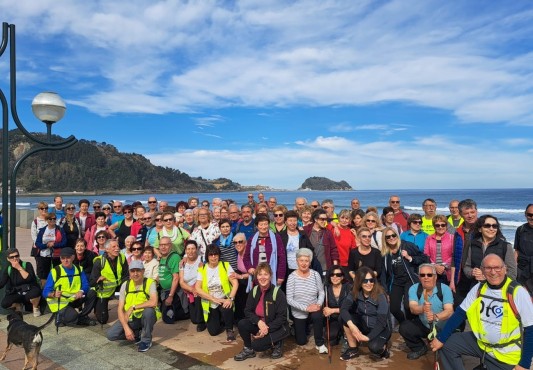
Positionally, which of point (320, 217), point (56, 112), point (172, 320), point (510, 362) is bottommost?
point (172, 320)

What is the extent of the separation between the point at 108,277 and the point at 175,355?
1916 mm

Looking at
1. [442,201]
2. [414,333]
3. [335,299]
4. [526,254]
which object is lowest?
[442,201]

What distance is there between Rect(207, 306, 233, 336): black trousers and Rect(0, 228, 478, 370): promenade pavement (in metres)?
0.13

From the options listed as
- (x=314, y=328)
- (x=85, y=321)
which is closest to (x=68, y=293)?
(x=85, y=321)

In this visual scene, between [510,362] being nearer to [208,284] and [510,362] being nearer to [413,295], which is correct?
[413,295]

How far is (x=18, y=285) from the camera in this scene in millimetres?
6043

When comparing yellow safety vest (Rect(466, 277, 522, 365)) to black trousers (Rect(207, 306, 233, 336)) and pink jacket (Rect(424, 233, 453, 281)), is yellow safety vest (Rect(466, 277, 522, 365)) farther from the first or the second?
black trousers (Rect(207, 306, 233, 336))

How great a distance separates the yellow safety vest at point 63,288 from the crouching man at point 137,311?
1067 mm

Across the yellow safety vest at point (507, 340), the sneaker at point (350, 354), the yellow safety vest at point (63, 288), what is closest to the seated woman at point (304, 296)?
the sneaker at point (350, 354)

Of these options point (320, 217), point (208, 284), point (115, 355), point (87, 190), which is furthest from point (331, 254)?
point (87, 190)

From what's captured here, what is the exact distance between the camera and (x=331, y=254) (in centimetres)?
563

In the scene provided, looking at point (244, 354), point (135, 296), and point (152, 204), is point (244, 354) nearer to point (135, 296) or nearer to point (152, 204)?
point (135, 296)

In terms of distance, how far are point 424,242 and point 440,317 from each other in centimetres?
166

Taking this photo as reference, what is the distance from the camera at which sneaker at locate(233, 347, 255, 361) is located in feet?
14.7
